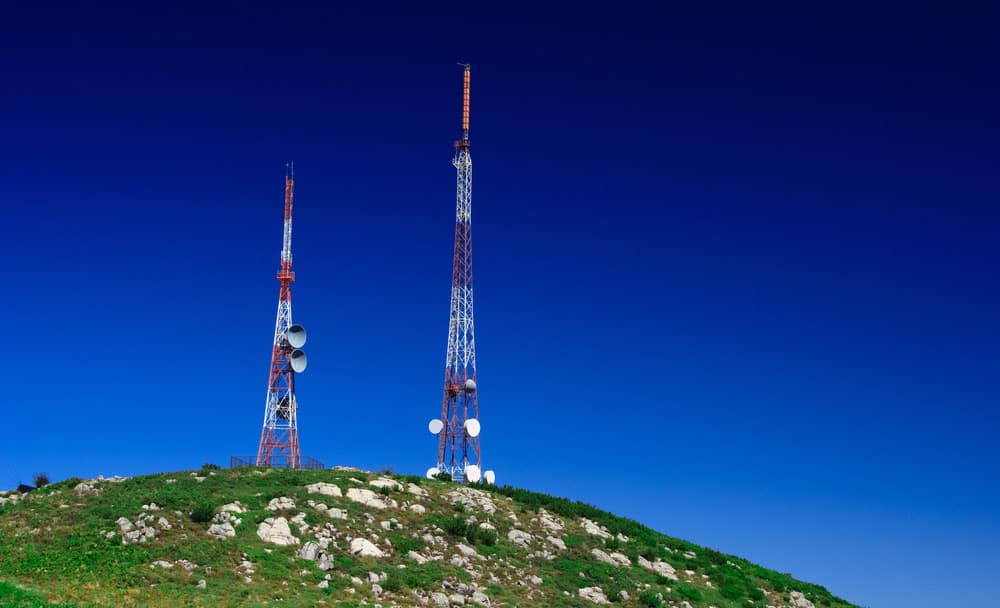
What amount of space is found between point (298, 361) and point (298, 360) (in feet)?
0.27

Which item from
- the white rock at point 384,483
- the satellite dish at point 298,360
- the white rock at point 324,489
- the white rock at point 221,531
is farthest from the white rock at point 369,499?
the satellite dish at point 298,360

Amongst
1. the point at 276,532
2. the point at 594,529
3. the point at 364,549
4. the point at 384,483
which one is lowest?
the point at 364,549

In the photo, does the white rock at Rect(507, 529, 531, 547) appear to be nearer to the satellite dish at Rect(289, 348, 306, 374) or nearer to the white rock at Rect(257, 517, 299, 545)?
the white rock at Rect(257, 517, 299, 545)

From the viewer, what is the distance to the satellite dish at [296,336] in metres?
73.6

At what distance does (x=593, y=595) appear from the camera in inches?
1734

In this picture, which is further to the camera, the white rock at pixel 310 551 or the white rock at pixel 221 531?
the white rock at pixel 221 531

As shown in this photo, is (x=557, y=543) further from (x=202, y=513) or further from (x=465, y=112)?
(x=465, y=112)

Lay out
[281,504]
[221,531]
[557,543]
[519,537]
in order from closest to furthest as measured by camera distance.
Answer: [221,531], [281,504], [519,537], [557,543]

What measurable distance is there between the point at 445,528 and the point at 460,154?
3839 centimetres

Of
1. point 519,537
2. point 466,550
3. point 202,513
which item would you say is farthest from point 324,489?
point 519,537

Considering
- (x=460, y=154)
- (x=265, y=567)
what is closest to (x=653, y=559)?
(x=265, y=567)

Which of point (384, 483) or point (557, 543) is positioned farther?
point (384, 483)

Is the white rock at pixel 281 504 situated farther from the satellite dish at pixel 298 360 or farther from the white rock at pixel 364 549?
the satellite dish at pixel 298 360

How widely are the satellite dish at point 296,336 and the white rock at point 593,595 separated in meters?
37.1
